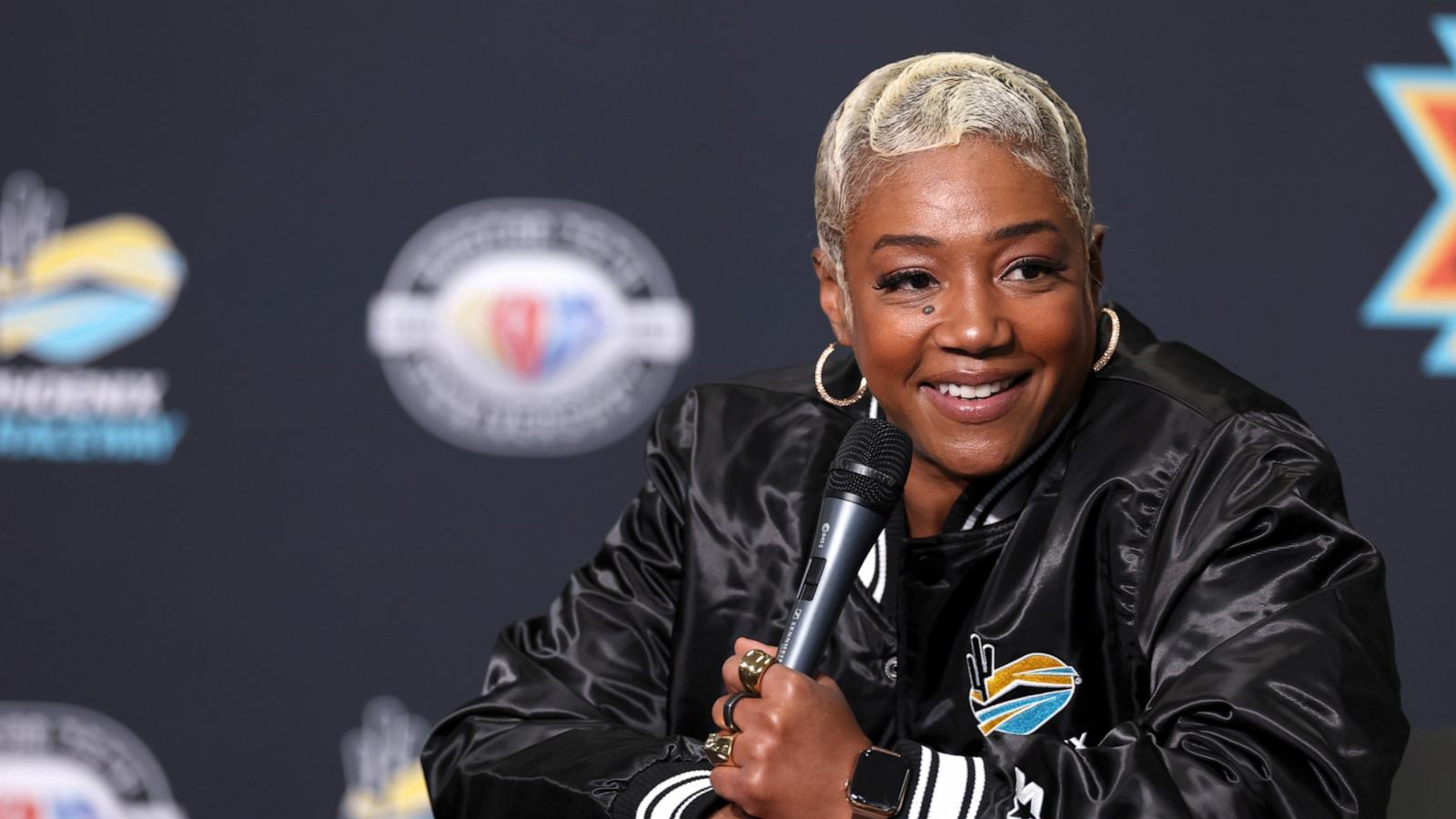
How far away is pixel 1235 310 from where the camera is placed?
7.66 feet

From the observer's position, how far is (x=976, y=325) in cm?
126

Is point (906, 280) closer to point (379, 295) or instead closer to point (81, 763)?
point (379, 295)

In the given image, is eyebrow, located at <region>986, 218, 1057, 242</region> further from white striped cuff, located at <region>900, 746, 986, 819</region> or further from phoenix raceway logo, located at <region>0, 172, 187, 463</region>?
phoenix raceway logo, located at <region>0, 172, 187, 463</region>

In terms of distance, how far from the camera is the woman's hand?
1.05 metres

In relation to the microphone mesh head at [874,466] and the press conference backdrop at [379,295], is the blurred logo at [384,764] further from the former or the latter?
the microphone mesh head at [874,466]

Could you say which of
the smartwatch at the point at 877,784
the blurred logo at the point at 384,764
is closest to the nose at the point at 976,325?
the smartwatch at the point at 877,784

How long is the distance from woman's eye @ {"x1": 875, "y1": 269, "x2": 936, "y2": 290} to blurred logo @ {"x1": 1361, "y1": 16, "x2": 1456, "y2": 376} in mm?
1273

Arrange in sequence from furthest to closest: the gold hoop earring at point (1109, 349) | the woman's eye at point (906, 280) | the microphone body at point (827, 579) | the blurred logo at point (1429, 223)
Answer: the blurred logo at point (1429, 223)
the gold hoop earring at point (1109, 349)
the woman's eye at point (906, 280)
the microphone body at point (827, 579)

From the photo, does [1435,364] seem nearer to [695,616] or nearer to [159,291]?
[695,616]

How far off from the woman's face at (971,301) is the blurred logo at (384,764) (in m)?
1.35

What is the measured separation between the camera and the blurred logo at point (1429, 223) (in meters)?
2.29

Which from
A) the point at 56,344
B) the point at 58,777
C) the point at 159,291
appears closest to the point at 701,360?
the point at 159,291

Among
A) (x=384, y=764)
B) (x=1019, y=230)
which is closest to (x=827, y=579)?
(x=1019, y=230)

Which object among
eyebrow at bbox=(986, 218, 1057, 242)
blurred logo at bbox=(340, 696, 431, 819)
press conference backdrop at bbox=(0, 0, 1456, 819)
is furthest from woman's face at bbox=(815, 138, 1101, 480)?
blurred logo at bbox=(340, 696, 431, 819)
